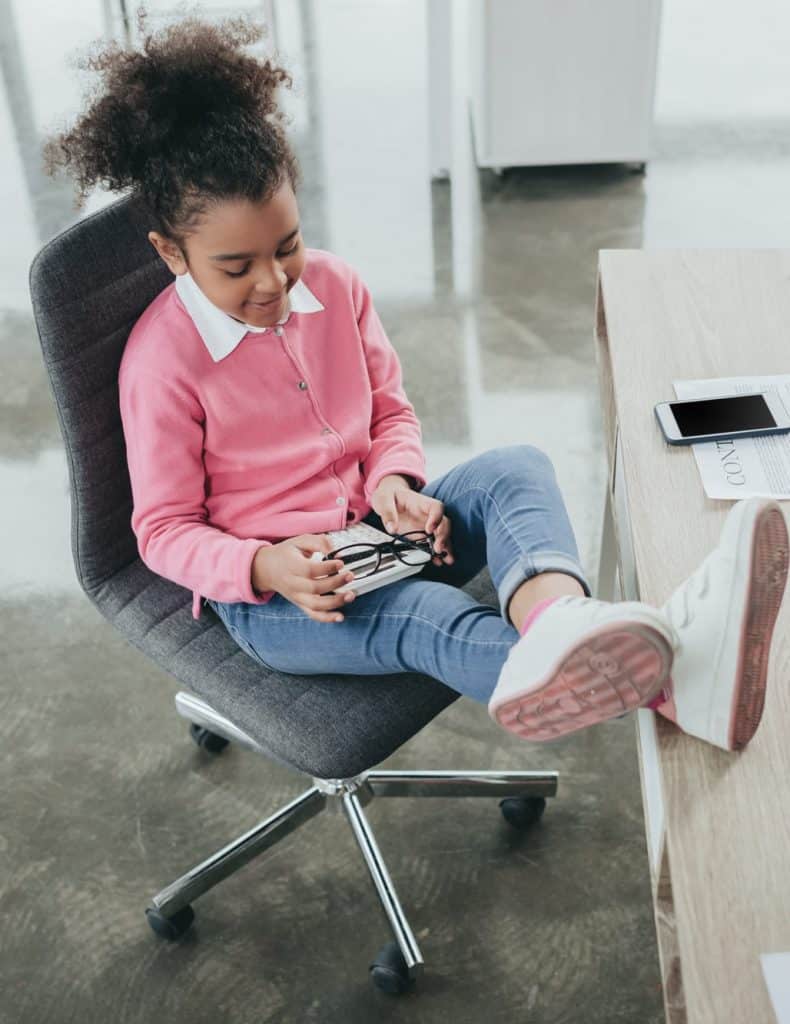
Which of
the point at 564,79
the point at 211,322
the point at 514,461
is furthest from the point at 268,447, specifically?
the point at 564,79

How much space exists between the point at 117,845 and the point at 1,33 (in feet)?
13.7

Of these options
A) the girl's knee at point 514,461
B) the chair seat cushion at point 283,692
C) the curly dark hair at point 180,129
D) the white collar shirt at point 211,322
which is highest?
the curly dark hair at point 180,129

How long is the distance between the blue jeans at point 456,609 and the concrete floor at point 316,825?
463mm

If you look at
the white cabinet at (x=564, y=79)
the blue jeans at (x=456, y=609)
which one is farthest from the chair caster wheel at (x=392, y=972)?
the white cabinet at (x=564, y=79)

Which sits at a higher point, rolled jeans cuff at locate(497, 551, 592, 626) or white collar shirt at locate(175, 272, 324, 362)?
white collar shirt at locate(175, 272, 324, 362)

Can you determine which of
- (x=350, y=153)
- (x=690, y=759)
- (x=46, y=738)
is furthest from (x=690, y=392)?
(x=350, y=153)

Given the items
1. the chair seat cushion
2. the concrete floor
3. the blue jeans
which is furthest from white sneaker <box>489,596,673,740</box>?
the concrete floor

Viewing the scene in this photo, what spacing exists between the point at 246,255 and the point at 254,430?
0.74 ft

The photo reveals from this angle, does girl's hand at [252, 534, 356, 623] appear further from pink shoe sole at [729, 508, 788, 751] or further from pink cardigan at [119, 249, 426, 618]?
pink shoe sole at [729, 508, 788, 751]

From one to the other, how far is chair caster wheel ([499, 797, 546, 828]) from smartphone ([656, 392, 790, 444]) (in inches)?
25.2

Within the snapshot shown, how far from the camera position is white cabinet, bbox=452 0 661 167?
3.11 m

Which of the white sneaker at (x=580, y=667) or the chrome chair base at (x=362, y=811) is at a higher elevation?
the white sneaker at (x=580, y=667)

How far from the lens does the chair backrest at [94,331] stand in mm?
1268

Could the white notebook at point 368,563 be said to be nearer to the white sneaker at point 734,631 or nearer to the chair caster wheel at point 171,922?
the white sneaker at point 734,631
